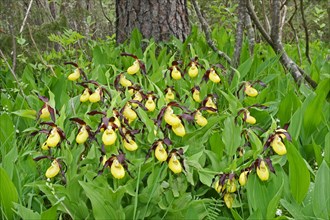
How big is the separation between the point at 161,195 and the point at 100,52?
216cm

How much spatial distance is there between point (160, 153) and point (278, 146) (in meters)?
0.45

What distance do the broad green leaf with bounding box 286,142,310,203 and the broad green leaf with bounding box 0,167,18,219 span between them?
3.49ft

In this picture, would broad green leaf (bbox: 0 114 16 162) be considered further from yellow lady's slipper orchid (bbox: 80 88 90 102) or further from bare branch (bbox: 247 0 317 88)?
bare branch (bbox: 247 0 317 88)

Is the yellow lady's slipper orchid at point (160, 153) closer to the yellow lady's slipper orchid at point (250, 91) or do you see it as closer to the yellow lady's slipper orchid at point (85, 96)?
the yellow lady's slipper orchid at point (85, 96)

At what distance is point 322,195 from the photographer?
1565 mm

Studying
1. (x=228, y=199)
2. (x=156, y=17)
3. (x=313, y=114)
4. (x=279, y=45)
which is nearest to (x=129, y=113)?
(x=228, y=199)

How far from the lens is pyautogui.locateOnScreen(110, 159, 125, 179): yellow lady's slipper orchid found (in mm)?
1565

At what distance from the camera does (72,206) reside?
1.69 m

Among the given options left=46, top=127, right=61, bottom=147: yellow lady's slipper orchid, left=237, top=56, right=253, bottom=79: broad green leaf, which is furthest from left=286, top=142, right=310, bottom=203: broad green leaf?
left=237, top=56, right=253, bottom=79: broad green leaf

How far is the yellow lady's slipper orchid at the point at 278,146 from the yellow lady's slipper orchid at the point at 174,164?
37 centimetres

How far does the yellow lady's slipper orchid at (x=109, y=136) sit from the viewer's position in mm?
1588

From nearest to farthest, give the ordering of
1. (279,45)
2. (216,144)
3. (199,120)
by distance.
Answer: (199,120) < (216,144) < (279,45)

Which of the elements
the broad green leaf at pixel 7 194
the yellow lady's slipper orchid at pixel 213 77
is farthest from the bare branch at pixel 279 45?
→ the broad green leaf at pixel 7 194

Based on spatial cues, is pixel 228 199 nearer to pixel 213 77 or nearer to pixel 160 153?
pixel 160 153
